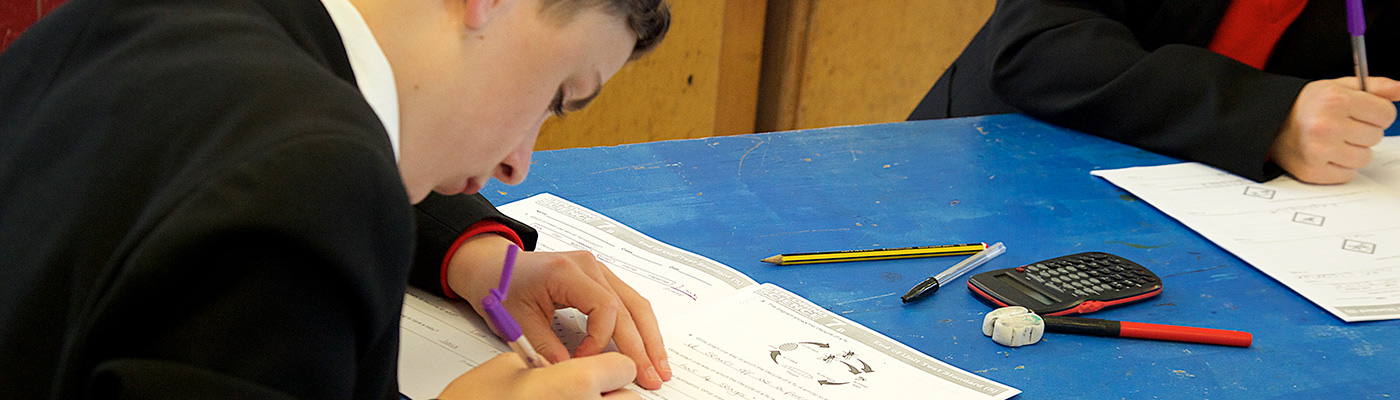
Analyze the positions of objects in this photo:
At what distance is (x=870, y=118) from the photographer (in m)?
2.83

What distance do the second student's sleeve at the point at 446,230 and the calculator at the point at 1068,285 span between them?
16.1 inches

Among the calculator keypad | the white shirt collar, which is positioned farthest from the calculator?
the white shirt collar

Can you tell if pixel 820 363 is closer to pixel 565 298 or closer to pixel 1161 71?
pixel 565 298

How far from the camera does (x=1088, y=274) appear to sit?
88cm

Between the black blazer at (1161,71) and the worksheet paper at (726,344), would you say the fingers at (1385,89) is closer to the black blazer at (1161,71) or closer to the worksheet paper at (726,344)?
the black blazer at (1161,71)

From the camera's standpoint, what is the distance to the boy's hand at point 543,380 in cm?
59

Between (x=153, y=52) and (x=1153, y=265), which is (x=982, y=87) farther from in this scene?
(x=153, y=52)

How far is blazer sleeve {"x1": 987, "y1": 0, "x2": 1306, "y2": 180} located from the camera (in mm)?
1211

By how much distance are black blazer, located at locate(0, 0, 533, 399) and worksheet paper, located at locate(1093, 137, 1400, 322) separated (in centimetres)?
85

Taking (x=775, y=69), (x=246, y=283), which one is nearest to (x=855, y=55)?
(x=775, y=69)

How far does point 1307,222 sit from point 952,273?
48 cm

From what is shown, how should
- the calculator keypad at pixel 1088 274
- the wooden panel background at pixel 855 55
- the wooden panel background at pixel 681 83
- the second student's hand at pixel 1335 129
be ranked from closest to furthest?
the calculator keypad at pixel 1088 274 → the second student's hand at pixel 1335 129 → the wooden panel background at pixel 681 83 → the wooden panel background at pixel 855 55

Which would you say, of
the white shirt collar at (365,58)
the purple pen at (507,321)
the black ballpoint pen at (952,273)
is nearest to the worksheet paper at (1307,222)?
the black ballpoint pen at (952,273)

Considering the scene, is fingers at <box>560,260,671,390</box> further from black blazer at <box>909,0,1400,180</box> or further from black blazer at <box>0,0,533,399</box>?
black blazer at <box>909,0,1400,180</box>
